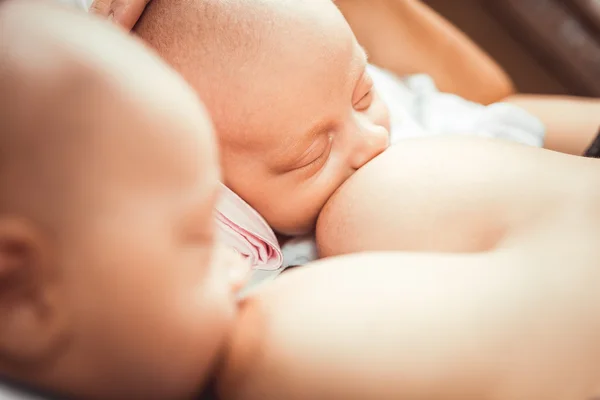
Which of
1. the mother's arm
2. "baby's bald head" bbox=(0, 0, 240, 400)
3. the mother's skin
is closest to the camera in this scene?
"baby's bald head" bbox=(0, 0, 240, 400)

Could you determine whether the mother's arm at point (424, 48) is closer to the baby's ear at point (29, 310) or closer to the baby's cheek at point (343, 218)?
the baby's cheek at point (343, 218)

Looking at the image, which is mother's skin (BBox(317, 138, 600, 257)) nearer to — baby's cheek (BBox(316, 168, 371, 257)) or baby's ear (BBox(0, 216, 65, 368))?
baby's cheek (BBox(316, 168, 371, 257))

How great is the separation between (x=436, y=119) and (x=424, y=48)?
0.20m

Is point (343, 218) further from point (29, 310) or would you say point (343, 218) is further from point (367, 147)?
point (29, 310)

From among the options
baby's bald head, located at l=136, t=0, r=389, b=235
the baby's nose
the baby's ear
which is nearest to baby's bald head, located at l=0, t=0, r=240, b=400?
the baby's ear

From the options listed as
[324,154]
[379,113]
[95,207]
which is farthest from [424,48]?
[95,207]

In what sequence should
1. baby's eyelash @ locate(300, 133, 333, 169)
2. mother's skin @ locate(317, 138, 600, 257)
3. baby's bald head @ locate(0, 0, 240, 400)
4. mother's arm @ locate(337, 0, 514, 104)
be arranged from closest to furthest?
baby's bald head @ locate(0, 0, 240, 400) < mother's skin @ locate(317, 138, 600, 257) < baby's eyelash @ locate(300, 133, 333, 169) < mother's arm @ locate(337, 0, 514, 104)

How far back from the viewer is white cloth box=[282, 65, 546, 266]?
855 millimetres

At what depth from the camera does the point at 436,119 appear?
3.24 feet

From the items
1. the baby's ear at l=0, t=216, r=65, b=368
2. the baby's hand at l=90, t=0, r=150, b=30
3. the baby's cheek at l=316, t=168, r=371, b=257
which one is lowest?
the baby's cheek at l=316, t=168, r=371, b=257

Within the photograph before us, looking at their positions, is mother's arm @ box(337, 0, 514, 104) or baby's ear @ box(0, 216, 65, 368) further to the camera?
mother's arm @ box(337, 0, 514, 104)

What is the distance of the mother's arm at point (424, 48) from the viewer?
1077 mm

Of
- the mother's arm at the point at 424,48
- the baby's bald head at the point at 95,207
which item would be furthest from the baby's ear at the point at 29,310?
the mother's arm at the point at 424,48

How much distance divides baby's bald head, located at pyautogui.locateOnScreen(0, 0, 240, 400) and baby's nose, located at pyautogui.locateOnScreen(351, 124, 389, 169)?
339 millimetres
